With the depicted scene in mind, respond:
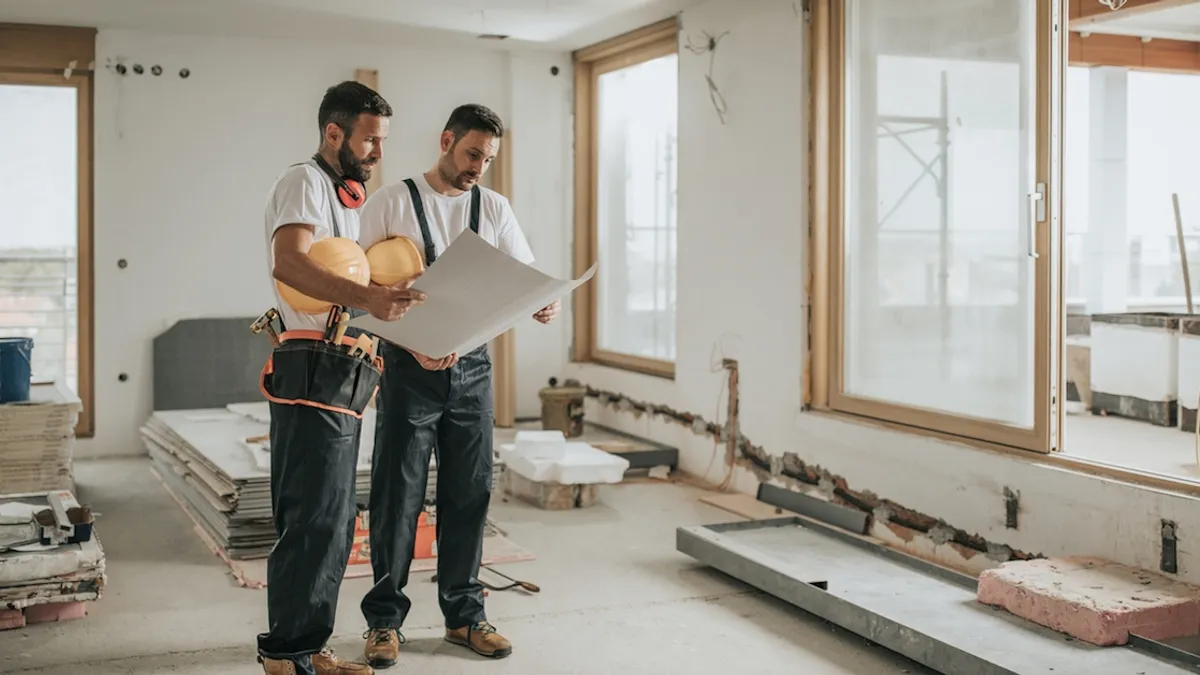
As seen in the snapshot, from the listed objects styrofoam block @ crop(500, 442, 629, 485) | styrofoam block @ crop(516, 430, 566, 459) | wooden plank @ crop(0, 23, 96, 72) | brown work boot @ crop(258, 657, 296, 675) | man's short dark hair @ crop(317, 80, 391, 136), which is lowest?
brown work boot @ crop(258, 657, 296, 675)

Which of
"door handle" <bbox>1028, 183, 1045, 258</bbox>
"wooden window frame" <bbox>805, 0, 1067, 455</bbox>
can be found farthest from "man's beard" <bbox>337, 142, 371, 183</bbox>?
"wooden window frame" <bbox>805, 0, 1067, 455</bbox>

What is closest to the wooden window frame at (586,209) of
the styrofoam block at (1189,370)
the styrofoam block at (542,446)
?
the styrofoam block at (542,446)

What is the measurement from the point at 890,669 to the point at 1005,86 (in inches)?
84.1

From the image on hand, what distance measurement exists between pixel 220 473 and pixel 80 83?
329 centimetres

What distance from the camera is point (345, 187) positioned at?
107 inches

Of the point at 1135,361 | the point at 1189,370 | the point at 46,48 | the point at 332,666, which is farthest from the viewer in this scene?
the point at 46,48

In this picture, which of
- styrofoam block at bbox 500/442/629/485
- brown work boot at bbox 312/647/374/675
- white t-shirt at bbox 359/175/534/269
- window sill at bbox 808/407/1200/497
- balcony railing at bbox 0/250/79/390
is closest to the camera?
brown work boot at bbox 312/647/374/675

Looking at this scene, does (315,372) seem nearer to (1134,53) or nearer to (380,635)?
(380,635)

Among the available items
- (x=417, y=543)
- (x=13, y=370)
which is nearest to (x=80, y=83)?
(x=13, y=370)

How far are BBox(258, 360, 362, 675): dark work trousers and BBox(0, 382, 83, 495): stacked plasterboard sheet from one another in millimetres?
2665

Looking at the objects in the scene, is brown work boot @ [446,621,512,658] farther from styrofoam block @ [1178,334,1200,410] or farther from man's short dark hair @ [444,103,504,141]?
styrofoam block @ [1178,334,1200,410]

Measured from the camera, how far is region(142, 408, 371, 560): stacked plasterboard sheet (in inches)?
175

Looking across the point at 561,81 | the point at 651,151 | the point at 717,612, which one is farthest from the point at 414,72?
the point at 717,612

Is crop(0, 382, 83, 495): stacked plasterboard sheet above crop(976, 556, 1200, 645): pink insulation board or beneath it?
above
